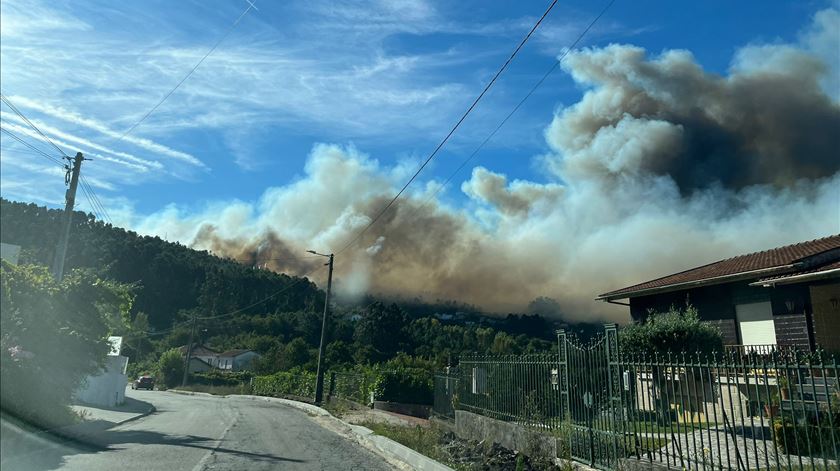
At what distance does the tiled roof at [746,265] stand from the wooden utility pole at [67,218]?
76.0 ft

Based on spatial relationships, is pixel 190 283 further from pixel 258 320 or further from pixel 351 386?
pixel 351 386

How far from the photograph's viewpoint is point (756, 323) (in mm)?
21812

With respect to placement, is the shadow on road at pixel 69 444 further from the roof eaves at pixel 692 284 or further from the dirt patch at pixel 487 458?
the roof eaves at pixel 692 284

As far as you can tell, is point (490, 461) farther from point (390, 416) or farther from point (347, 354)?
point (347, 354)

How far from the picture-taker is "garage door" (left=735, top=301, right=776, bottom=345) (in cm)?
2125

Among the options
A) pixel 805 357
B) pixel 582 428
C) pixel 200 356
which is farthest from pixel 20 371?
pixel 200 356

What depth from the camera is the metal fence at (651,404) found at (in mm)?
6723

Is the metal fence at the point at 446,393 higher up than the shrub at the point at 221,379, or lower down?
higher up

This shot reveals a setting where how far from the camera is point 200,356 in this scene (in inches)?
4141

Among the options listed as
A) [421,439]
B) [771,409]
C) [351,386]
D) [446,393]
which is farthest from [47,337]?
[351,386]

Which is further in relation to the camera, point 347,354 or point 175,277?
point 175,277

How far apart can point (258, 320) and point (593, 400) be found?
326ft

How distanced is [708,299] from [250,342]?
8767 cm

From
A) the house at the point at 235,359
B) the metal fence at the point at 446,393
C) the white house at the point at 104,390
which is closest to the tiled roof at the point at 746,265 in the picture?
the metal fence at the point at 446,393
